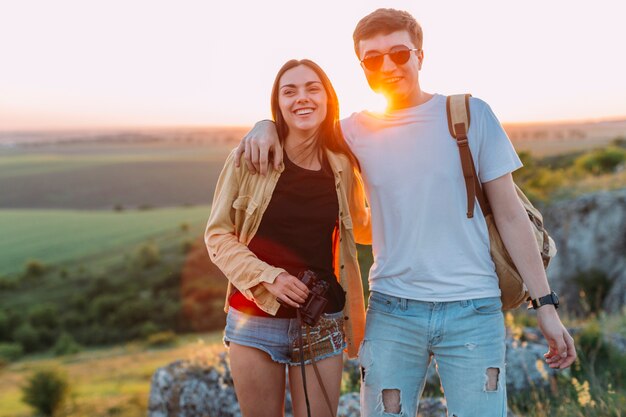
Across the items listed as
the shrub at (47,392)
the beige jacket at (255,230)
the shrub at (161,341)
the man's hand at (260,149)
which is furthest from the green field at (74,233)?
the man's hand at (260,149)

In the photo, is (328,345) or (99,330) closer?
(328,345)

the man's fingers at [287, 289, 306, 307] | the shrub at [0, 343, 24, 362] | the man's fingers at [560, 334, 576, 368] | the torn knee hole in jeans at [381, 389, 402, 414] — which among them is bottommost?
the shrub at [0, 343, 24, 362]

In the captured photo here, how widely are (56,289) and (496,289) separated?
212 feet

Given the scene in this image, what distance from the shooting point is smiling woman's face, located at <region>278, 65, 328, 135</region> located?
310 centimetres

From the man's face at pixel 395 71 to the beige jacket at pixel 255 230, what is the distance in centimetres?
42

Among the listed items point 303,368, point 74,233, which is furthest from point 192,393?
point 74,233

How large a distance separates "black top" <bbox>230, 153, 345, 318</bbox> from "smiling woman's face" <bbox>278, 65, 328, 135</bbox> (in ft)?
0.65

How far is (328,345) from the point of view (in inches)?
122

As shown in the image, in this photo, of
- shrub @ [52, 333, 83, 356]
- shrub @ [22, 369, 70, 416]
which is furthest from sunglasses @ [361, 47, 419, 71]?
shrub @ [52, 333, 83, 356]

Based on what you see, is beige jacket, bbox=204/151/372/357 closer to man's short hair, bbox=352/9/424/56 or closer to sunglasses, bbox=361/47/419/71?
sunglasses, bbox=361/47/419/71

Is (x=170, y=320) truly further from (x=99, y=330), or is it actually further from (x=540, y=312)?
(x=540, y=312)

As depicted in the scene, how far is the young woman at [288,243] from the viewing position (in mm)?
3027

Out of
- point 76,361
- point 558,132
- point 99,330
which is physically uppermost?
point 558,132

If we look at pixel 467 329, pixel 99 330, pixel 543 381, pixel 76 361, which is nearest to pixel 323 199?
pixel 467 329
